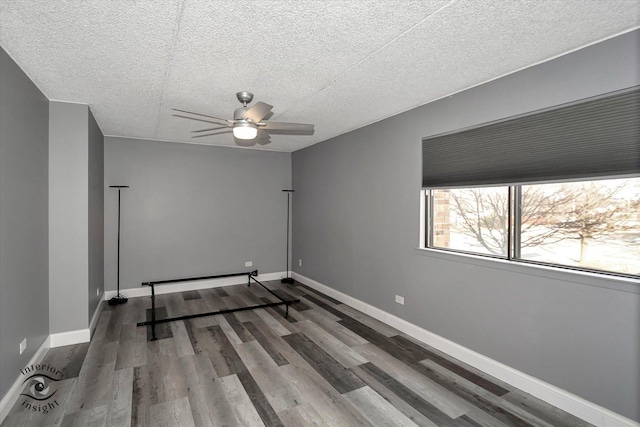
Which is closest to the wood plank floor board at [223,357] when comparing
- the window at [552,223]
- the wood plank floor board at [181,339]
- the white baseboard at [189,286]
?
the wood plank floor board at [181,339]

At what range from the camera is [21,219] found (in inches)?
103

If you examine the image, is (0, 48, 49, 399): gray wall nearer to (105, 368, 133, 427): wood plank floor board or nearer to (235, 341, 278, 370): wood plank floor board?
(105, 368, 133, 427): wood plank floor board

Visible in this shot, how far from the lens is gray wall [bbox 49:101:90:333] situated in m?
3.35

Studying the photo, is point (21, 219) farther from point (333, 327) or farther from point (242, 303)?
point (333, 327)

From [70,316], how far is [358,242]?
3.59 meters

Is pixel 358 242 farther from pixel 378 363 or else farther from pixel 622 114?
pixel 622 114

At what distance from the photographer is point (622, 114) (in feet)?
6.84

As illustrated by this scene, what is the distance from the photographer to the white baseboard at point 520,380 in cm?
214

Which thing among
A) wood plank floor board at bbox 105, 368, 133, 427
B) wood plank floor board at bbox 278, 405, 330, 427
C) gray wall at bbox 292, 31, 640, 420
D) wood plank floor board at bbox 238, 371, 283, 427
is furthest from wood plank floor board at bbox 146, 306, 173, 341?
gray wall at bbox 292, 31, 640, 420

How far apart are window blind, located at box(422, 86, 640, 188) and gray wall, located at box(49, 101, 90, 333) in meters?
3.91

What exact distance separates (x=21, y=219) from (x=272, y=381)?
2.53 meters

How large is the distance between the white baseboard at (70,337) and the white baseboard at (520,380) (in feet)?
11.3

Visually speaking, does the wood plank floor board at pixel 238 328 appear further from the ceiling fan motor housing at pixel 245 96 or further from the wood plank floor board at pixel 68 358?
the ceiling fan motor housing at pixel 245 96

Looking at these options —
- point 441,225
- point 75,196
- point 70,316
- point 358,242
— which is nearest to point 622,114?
point 441,225
